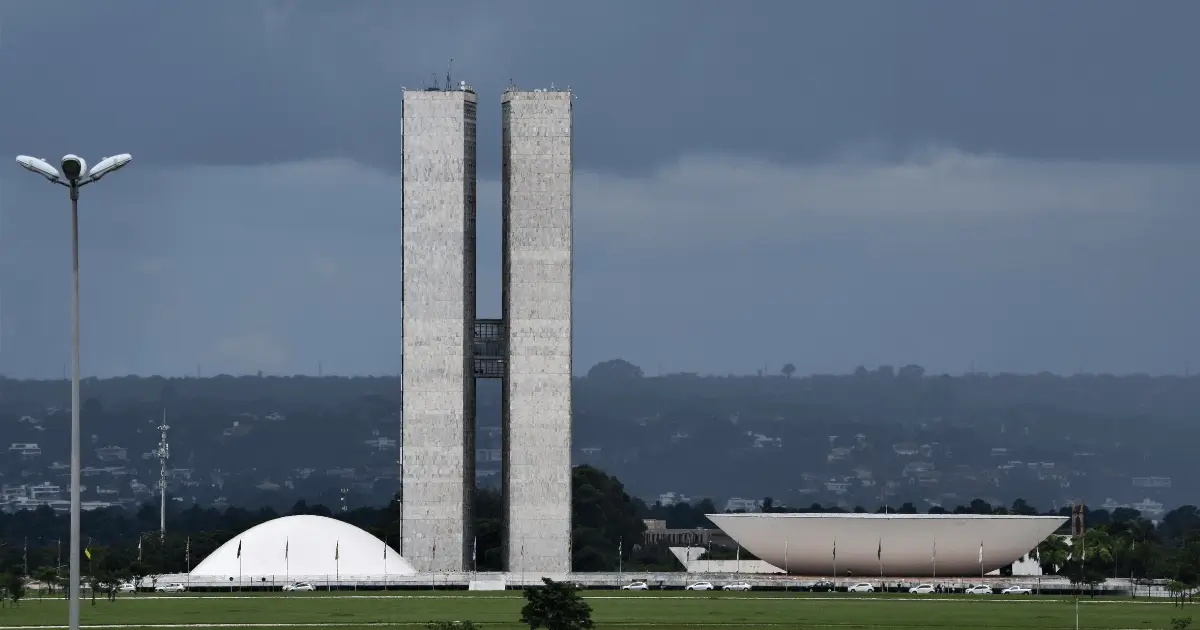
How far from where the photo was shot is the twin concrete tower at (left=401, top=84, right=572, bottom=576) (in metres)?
99.9

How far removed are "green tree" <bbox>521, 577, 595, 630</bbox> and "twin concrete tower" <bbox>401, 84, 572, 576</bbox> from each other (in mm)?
44851

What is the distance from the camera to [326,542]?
100000mm

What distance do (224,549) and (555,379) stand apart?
59.5ft

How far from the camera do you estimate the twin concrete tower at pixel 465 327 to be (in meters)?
99.9

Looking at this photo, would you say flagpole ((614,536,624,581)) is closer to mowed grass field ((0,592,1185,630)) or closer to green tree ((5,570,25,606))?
mowed grass field ((0,592,1185,630))

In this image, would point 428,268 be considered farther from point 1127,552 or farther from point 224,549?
point 1127,552

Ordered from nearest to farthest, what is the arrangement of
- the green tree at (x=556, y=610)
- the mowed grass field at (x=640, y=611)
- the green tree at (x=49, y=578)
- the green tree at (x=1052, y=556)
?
the green tree at (x=556, y=610)
the mowed grass field at (x=640, y=611)
the green tree at (x=49, y=578)
the green tree at (x=1052, y=556)

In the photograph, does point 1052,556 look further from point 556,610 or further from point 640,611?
point 556,610

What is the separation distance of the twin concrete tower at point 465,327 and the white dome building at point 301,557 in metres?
2.22

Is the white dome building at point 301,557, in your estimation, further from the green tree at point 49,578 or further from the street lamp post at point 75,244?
the street lamp post at point 75,244

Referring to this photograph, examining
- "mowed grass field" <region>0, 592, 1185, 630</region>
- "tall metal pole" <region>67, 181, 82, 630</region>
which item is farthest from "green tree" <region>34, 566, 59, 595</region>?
A: "tall metal pole" <region>67, 181, 82, 630</region>

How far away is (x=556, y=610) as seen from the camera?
54.1 m

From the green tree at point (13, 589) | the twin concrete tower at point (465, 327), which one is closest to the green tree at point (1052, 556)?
the twin concrete tower at point (465, 327)

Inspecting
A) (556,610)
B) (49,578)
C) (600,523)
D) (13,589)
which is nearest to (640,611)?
(556,610)
